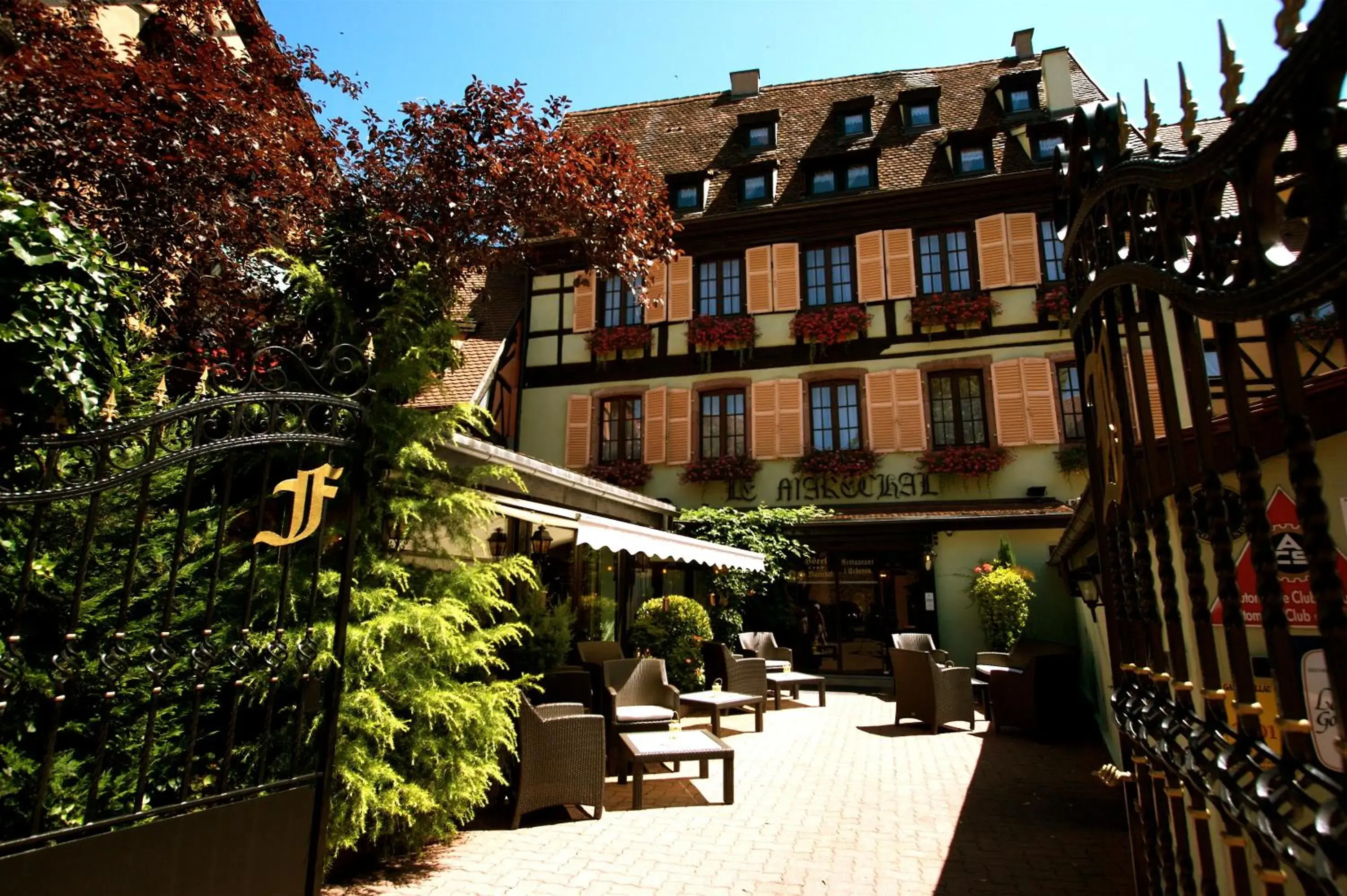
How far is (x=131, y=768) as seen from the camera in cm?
369

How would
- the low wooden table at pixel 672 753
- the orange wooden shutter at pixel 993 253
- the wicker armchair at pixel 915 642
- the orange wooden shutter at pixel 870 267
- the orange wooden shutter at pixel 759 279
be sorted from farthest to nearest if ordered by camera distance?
the orange wooden shutter at pixel 759 279 < the orange wooden shutter at pixel 870 267 < the orange wooden shutter at pixel 993 253 < the wicker armchair at pixel 915 642 < the low wooden table at pixel 672 753

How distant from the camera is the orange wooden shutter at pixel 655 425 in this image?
1537 centimetres

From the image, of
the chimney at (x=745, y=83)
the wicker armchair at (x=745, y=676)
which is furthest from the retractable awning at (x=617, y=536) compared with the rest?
the chimney at (x=745, y=83)

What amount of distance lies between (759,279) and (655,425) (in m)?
3.81

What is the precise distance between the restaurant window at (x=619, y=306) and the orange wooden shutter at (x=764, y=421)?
322 centimetres

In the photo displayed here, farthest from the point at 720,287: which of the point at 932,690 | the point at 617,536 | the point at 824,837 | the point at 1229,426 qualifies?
the point at 1229,426

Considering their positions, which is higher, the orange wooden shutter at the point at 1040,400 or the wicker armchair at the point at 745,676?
the orange wooden shutter at the point at 1040,400

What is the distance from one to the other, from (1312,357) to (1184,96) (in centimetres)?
1255

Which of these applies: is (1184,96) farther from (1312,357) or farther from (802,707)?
(1312,357)

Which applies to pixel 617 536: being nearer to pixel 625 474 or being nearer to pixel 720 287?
pixel 625 474

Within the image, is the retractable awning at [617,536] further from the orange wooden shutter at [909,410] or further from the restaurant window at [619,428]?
the restaurant window at [619,428]

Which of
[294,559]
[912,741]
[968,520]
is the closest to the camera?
[294,559]

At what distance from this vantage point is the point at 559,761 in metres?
5.30

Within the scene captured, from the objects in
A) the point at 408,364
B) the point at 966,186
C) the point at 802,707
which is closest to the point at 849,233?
the point at 966,186
